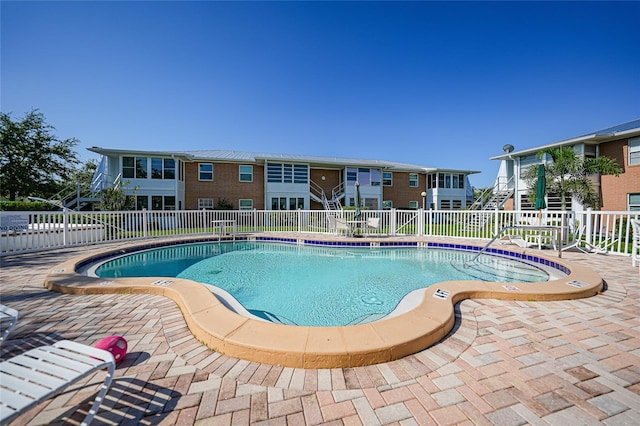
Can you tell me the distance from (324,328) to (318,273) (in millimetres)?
3900

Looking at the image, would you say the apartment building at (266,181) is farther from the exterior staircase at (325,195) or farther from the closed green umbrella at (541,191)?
the closed green umbrella at (541,191)

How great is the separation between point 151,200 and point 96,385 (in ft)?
56.0

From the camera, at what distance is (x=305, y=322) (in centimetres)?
359

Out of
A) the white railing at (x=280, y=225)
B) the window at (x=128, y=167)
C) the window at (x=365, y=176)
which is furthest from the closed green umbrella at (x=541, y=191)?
the window at (x=128, y=167)

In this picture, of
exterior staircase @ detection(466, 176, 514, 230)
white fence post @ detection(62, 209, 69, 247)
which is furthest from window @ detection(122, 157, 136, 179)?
exterior staircase @ detection(466, 176, 514, 230)

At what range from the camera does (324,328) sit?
7.80 feet

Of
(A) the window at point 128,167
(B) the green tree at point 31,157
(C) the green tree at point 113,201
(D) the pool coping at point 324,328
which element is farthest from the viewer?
(B) the green tree at point 31,157

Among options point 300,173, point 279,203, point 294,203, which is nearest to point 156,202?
point 279,203

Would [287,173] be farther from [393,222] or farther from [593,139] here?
[593,139]

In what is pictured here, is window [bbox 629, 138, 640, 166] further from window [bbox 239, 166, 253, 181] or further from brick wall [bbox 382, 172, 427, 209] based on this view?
window [bbox 239, 166, 253, 181]

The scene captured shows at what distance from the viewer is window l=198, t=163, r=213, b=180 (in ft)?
59.6

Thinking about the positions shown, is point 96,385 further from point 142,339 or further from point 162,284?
point 162,284

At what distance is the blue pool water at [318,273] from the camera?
4.13 meters

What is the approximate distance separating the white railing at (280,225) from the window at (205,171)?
6.91 m
